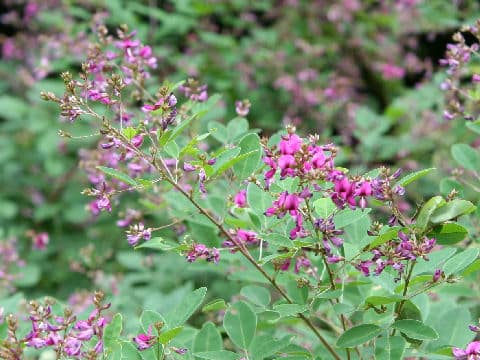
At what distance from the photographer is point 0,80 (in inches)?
191

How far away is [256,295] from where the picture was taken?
1576 mm

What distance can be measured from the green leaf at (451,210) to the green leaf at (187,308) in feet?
1.43

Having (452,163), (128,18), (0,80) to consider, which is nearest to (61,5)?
(0,80)

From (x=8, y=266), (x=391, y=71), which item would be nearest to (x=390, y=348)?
(x=8, y=266)

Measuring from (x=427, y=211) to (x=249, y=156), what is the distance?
367 mm

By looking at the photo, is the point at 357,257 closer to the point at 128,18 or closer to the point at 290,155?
the point at 290,155

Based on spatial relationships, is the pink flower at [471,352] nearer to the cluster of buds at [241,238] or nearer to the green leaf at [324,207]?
the green leaf at [324,207]

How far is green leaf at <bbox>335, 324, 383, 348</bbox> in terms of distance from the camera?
1.21m

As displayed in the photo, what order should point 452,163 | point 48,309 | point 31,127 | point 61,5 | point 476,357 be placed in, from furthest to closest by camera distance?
point 61,5
point 31,127
point 452,163
point 48,309
point 476,357

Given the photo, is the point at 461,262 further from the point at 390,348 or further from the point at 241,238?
the point at 241,238

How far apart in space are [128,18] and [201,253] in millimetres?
2809

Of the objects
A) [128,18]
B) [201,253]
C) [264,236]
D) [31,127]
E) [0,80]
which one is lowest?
[0,80]

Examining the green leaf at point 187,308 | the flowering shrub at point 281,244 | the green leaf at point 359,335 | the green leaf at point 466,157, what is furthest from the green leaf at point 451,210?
the green leaf at point 466,157

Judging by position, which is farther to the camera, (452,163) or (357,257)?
(452,163)
